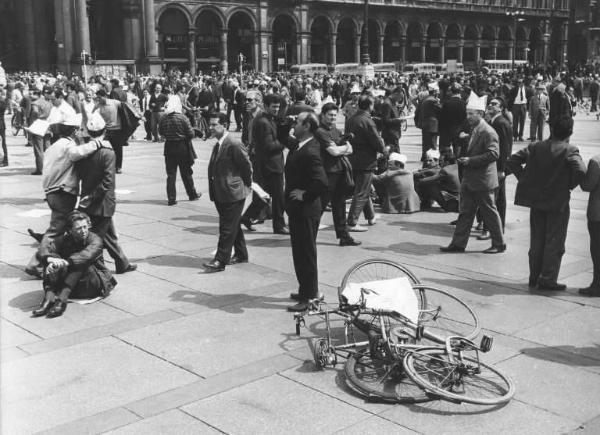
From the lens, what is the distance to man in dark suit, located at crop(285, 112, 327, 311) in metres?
6.96

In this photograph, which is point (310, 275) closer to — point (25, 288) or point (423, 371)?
point (423, 371)

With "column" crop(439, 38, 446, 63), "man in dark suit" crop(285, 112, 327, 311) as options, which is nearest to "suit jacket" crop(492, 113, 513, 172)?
"man in dark suit" crop(285, 112, 327, 311)

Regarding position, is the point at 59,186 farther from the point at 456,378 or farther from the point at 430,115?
the point at 430,115

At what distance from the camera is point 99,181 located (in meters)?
8.09

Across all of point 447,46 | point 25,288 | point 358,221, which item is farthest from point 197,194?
point 447,46

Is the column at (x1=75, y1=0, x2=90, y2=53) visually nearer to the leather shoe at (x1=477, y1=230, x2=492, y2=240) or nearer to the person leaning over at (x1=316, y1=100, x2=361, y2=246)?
the person leaning over at (x1=316, y1=100, x2=361, y2=246)

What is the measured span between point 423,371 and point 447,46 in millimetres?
78593

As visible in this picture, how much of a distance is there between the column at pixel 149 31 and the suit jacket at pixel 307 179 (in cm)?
4687

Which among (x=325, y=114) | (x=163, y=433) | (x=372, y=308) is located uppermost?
(x=325, y=114)

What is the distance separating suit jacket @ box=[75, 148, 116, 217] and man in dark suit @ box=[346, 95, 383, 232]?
3626mm

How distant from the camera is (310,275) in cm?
708

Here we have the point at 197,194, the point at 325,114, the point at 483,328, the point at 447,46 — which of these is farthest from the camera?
the point at 447,46

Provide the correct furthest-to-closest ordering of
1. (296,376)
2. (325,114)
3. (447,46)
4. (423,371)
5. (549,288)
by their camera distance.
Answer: (447,46), (325,114), (549,288), (296,376), (423,371)

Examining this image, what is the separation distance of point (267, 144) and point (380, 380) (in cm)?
554
